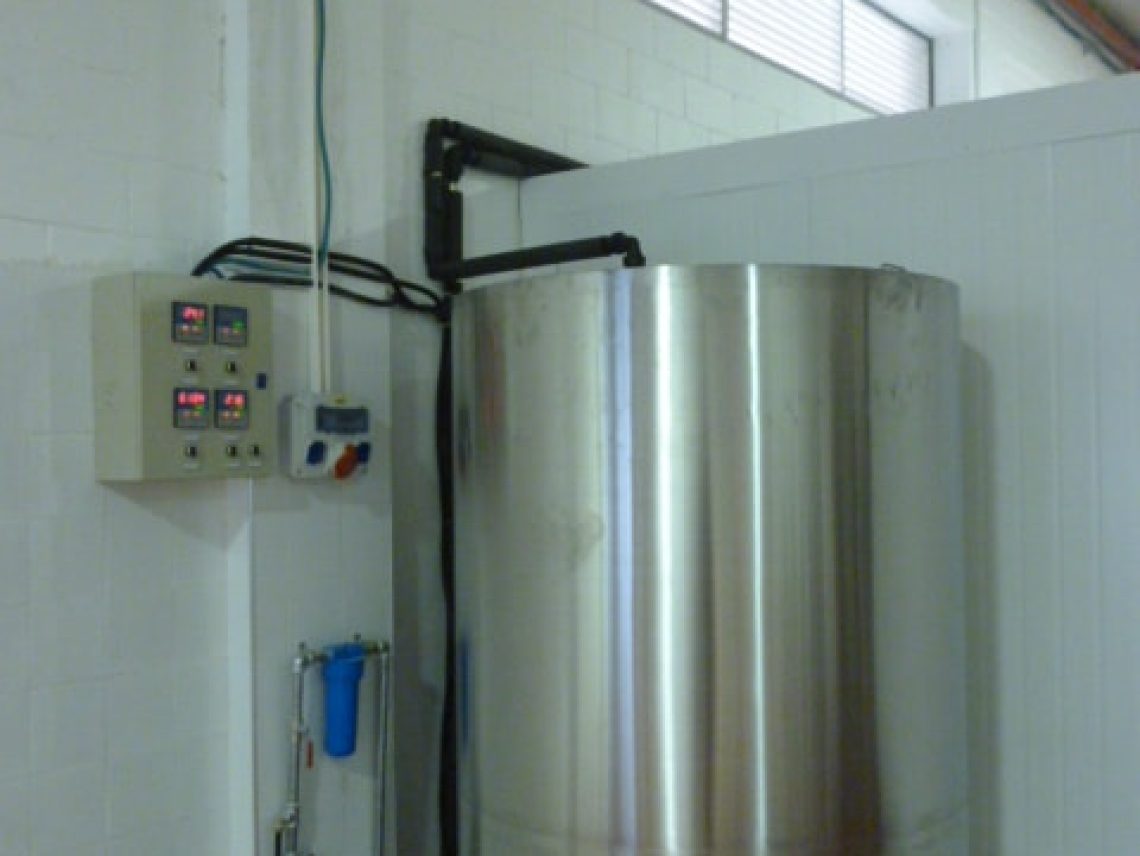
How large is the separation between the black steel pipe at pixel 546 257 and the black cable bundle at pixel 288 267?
9 cm

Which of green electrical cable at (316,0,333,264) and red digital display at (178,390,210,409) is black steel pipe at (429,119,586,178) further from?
red digital display at (178,390,210,409)

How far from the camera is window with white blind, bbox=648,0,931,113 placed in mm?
3311

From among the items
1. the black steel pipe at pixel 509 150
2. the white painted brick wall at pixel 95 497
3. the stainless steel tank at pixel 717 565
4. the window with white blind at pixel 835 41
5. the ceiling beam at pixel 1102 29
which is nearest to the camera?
the stainless steel tank at pixel 717 565

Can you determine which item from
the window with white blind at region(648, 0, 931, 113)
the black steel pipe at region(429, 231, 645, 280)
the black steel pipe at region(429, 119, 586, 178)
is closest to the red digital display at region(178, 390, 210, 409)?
the black steel pipe at region(429, 231, 645, 280)

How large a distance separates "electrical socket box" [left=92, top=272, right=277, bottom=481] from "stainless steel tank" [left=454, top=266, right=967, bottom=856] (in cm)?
40

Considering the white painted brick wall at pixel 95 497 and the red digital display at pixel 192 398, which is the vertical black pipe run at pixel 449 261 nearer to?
the white painted brick wall at pixel 95 497

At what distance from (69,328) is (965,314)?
143 centimetres

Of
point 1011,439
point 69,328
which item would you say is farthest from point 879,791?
point 69,328

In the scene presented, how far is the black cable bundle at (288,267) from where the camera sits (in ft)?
6.01

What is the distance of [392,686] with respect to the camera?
2.20m

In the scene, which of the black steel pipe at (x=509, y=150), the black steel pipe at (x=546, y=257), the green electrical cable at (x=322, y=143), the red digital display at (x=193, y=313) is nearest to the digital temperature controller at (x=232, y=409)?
the red digital display at (x=193, y=313)

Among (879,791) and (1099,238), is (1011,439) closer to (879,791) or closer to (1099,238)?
(1099,238)

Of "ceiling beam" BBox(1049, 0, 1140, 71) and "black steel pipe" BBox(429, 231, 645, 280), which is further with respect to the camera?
"ceiling beam" BBox(1049, 0, 1140, 71)

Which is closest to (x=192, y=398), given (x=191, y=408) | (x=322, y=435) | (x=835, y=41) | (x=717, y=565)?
(x=191, y=408)
